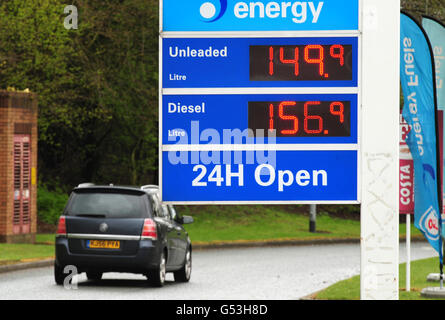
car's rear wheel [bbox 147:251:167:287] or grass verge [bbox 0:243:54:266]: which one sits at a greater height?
car's rear wheel [bbox 147:251:167:287]

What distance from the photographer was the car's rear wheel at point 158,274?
1819 cm

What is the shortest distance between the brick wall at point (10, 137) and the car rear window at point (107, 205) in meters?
10.1

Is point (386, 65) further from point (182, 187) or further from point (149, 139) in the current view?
point (149, 139)

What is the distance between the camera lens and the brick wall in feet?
91.7

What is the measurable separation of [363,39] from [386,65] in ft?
0.96

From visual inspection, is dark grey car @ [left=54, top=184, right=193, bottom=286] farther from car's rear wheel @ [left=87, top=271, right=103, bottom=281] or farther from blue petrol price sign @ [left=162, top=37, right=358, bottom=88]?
blue petrol price sign @ [left=162, top=37, right=358, bottom=88]

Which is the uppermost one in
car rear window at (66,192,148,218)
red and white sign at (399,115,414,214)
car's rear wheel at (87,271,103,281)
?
red and white sign at (399,115,414,214)

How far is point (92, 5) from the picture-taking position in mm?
38594

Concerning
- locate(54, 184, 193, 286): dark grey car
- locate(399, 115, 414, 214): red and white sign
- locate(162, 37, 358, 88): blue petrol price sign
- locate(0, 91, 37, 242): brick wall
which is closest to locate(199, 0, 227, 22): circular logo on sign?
locate(162, 37, 358, 88): blue petrol price sign

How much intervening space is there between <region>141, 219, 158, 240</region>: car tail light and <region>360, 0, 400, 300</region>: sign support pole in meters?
10.5

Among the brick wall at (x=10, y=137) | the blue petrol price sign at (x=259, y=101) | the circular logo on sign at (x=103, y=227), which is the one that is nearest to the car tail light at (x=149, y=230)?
the circular logo on sign at (x=103, y=227)

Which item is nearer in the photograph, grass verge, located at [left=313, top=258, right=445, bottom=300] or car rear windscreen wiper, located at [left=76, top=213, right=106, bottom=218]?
grass verge, located at [left=313, top=258, right=445, bottom=300]

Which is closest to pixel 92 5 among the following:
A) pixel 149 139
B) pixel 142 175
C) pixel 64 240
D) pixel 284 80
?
pixel 149 139

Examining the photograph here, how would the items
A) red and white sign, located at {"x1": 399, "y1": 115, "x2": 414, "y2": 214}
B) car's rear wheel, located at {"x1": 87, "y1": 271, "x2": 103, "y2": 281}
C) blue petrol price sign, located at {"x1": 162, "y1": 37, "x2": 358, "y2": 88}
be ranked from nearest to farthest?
1. blue petrol price sign, located at {"x1": 162, "y1": 37, "x2": 358, "y2": 88}
2. red and white sign, located at {"x1": 399, "y1": 115, "x2": 414, "y2": 214}
3. car's rear wheel, located at {"x1": 87, "y1": 271, "x2": 103, "y2": 281}
